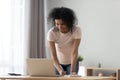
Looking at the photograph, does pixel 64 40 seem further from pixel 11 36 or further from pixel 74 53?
pixel 11 36

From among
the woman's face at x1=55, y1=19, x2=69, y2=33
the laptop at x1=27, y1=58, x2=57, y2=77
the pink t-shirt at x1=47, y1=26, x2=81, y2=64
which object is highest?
the woman's face at x1=55, y1=19, x2=69, y2=33

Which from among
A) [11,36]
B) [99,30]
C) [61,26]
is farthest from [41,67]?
[99,30]

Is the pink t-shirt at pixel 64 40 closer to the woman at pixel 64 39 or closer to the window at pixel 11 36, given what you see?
the woman at pixel 64 39

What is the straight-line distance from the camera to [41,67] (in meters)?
2.46

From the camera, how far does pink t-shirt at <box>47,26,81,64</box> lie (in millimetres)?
2953

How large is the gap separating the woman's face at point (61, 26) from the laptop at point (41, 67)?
545 mm

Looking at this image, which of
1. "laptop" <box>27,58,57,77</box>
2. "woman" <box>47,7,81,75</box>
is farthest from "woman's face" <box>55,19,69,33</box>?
"laptop" <box>27,58,57,77</box>

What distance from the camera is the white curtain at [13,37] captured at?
4777 mm

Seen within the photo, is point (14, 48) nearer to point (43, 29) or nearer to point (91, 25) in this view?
point (43, 29)

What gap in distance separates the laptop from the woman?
0.32 metres

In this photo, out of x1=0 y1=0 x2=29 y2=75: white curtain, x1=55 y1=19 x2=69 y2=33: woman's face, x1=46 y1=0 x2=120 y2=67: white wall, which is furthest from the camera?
x1=46 y1=0 x2=120 y2=67: white wall

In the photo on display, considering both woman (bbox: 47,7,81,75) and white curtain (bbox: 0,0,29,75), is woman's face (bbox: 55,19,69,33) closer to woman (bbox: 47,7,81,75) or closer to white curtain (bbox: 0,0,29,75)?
woman (bbox: 47,7,81,75)

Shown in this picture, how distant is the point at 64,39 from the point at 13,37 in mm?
2125

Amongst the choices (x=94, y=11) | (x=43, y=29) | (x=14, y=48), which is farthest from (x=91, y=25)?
(x=14, y=48)
